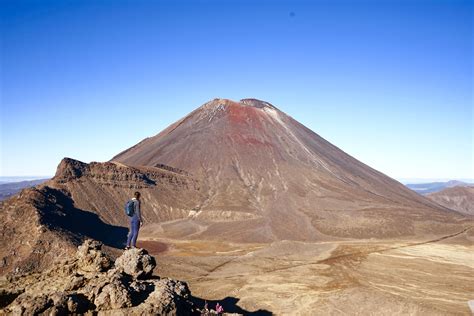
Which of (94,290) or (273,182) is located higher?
(273,182)

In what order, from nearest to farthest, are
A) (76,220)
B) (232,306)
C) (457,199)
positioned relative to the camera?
1. (232,306)
2. (76,220)
3. (457,199)

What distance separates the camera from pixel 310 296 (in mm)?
24094

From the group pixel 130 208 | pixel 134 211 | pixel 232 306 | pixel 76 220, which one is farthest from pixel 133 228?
pixel 76 220

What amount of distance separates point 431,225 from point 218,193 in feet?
107

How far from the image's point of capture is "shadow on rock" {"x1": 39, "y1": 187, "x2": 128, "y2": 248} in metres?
40.3

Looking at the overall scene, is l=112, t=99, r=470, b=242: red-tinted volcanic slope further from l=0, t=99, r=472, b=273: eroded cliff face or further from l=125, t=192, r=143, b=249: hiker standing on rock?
l=125, t=192, r=143, b=249: hiker standing on rock

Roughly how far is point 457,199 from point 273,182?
251 feet

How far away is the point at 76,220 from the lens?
4575cm

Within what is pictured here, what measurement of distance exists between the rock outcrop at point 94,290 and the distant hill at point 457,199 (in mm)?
117738

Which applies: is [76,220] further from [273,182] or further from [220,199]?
[273,182]

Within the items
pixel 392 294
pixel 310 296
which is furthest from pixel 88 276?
pixel 392 294

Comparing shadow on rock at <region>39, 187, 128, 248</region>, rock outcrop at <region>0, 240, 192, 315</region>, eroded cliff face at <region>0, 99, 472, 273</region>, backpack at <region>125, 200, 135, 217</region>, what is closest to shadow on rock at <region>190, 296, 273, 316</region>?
rock outcrop at <region>0, 240, 192, 315</region>

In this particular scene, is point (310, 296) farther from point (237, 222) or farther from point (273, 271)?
point (237, 222)

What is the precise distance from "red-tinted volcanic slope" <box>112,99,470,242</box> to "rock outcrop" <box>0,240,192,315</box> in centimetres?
3646
